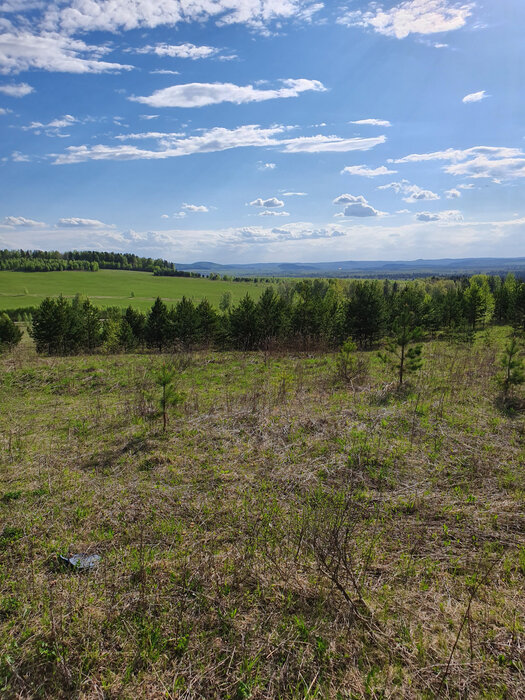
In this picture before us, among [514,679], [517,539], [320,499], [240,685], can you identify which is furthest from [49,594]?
[517,539]

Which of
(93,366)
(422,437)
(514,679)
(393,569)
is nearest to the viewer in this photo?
(514,679)

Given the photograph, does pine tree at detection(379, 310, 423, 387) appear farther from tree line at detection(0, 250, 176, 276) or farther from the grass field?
tree line at detection(0, 250, 176, 276)

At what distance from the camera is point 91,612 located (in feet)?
11.1

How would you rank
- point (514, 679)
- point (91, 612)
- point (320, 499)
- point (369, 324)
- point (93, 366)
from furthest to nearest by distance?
point (369, 324)
point (93, 366)
point (320, 499)
point (91, 612)
point (514, 679)

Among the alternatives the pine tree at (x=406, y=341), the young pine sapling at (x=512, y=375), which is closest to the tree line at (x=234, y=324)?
the pine tree at (x=406, y=341)

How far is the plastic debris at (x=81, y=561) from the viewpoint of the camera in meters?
3.97

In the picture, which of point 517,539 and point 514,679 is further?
point 517,539

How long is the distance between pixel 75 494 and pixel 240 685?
388cm

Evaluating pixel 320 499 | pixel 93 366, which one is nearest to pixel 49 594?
pixel 320 499

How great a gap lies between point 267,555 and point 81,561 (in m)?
2.09

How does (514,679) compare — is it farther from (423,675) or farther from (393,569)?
(393,569)

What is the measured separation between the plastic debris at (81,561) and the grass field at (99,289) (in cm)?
7731

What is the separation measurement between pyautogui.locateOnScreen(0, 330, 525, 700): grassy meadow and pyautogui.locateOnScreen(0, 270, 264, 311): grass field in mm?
74967

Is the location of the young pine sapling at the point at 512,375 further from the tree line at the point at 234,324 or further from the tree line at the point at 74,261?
the tree line at the point at 74,261
